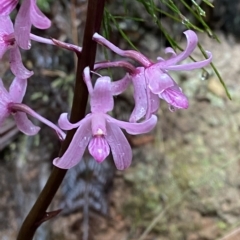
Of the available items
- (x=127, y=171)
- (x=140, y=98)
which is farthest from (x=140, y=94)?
(x=127, y=171)

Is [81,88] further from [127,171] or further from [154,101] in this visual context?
[127,171]

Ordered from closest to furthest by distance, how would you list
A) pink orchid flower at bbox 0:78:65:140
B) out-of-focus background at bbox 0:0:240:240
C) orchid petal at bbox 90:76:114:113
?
orchid petal at bbox 90:76:114:113
pink orchid flower at bbox 0:78:65:140
out-of-focus background at bbox 0:0:240:240

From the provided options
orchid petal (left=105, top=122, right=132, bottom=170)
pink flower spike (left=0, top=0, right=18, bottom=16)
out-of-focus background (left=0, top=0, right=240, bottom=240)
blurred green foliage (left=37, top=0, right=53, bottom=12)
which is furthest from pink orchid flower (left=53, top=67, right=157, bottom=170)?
blurred green foliage (left=37, top=0, right=53, bottom=12)

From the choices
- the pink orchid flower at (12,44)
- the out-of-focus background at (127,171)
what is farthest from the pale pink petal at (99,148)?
the out-of-focus background at (127,171)

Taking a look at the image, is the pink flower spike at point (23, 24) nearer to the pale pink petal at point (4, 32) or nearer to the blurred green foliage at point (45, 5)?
the pale pink petal at point (4, 32)

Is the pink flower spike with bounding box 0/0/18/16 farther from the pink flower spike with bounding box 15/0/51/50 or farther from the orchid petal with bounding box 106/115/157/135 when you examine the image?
the orchid petal with bounding box 106/115/157/135

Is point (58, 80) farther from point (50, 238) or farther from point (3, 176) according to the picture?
point (50, 238)
